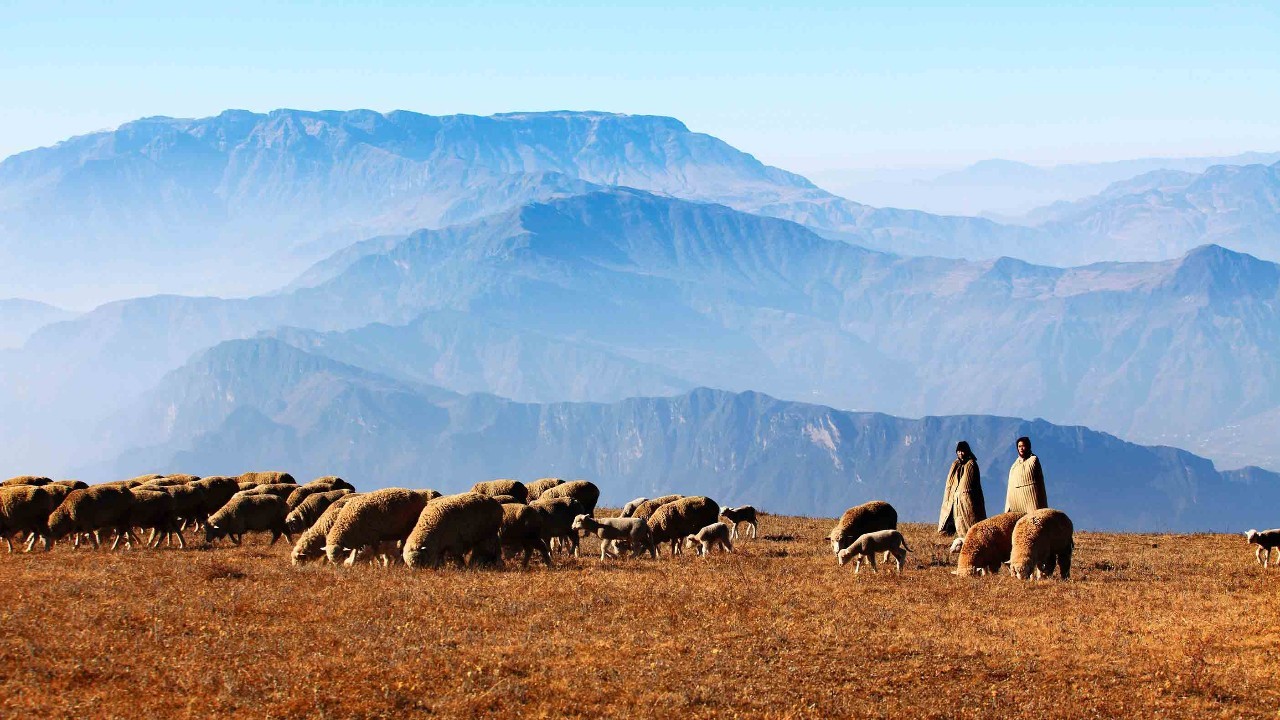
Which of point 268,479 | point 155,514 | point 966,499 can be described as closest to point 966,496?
point 966,499

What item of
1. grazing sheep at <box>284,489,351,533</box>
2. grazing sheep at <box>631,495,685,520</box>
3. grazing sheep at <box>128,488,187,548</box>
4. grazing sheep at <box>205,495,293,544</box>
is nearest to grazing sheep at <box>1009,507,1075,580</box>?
grazing sheep at <box>631,495,685,520</box>

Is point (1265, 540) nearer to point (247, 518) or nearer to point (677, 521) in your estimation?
point (677, 521)

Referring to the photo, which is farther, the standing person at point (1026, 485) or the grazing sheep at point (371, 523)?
the standing person at point (1026, 485)

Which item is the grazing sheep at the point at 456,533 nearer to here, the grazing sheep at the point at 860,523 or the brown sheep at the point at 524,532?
the brown sheep at the point at 524,532

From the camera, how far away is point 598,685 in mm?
15938

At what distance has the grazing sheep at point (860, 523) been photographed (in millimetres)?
28312

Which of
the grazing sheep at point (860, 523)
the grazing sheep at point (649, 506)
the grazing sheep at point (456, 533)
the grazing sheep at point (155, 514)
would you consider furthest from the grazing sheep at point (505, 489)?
the grazing sheep at point (860, 523)

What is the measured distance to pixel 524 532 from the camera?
26.2m

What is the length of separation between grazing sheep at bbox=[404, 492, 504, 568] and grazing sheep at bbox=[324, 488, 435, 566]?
785 millimetres

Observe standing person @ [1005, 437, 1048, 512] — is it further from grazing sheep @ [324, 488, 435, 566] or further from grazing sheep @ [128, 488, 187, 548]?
grazing sheep @ [128, 488, 187, 548]

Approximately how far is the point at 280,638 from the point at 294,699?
9.22 ft

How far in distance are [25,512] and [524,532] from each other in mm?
12803

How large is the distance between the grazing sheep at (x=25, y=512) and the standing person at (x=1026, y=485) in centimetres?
2266

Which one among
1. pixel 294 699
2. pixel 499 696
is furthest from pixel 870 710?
pixel 294 699
